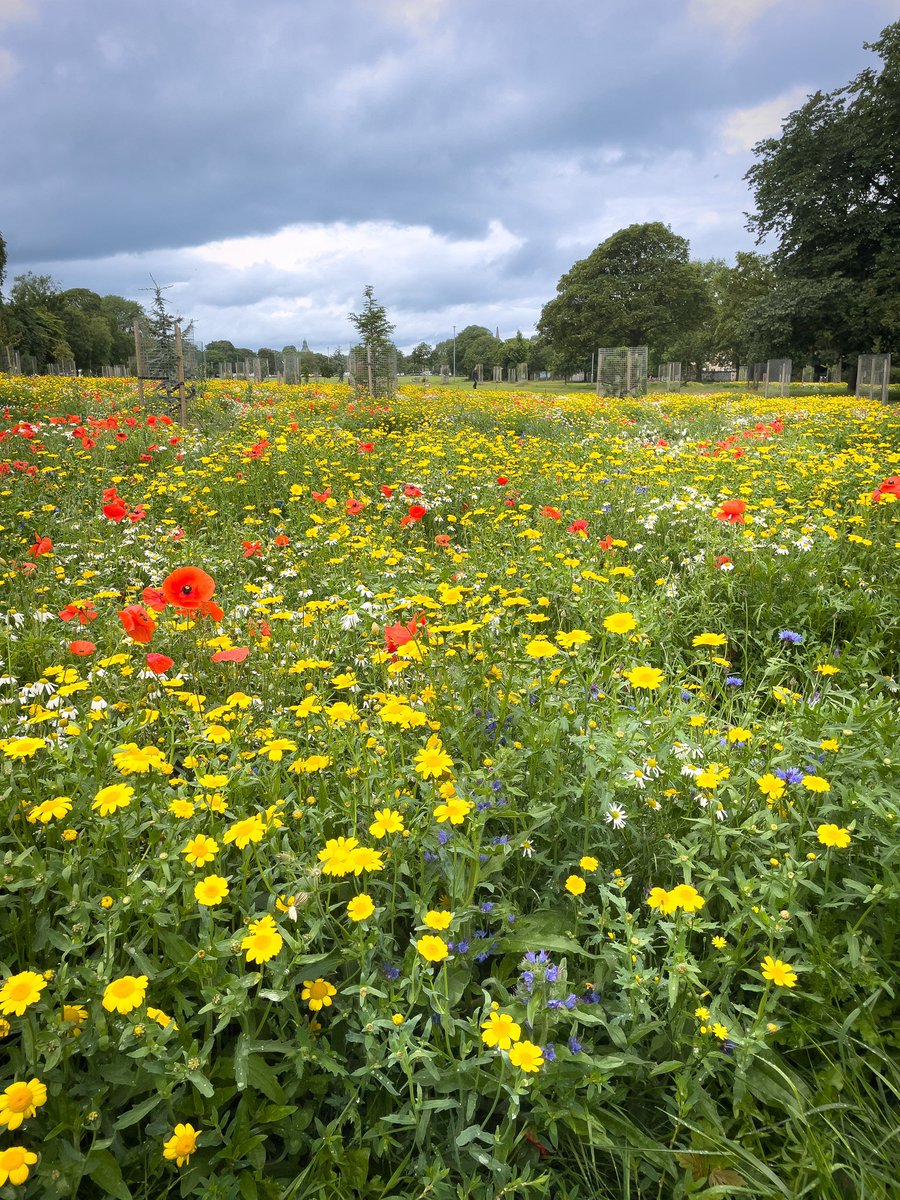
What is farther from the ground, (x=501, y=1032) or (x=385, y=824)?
(x=385, y=824)

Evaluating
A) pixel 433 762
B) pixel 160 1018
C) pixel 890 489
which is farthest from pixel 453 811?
pixel 890 489

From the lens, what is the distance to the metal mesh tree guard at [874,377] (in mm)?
19641

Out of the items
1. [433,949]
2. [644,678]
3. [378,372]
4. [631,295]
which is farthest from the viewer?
[631,295]

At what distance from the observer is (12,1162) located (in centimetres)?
103

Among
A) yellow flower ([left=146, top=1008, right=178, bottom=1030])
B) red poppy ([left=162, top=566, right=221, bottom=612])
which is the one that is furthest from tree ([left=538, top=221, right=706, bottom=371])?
yellow flower ([left=146, top=1008, right=178, bottom=1030])

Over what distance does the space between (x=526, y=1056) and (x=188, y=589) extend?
64.3 inches

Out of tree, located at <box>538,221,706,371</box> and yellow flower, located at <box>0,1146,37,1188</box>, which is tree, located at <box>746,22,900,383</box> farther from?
yellow flower, located at <box>0,1146,37,1188</box>

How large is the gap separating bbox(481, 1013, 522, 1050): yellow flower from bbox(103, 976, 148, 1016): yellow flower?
63 centimetres

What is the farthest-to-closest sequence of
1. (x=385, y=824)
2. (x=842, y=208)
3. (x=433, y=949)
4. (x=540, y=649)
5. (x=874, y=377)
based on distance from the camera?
(x=842, y=208)
(x=874, y=377)
(x=540, y=649)
(x=385, y=824)
(x=433, y=949)

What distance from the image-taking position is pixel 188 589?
7.13 ft

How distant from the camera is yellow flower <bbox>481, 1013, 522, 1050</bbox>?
1.21 m

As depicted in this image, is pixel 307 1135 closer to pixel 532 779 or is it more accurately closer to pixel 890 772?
pixel 532 779

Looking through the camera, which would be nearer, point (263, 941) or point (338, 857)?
point (263, 941)

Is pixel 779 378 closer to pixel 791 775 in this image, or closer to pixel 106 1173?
pixel 791 775
